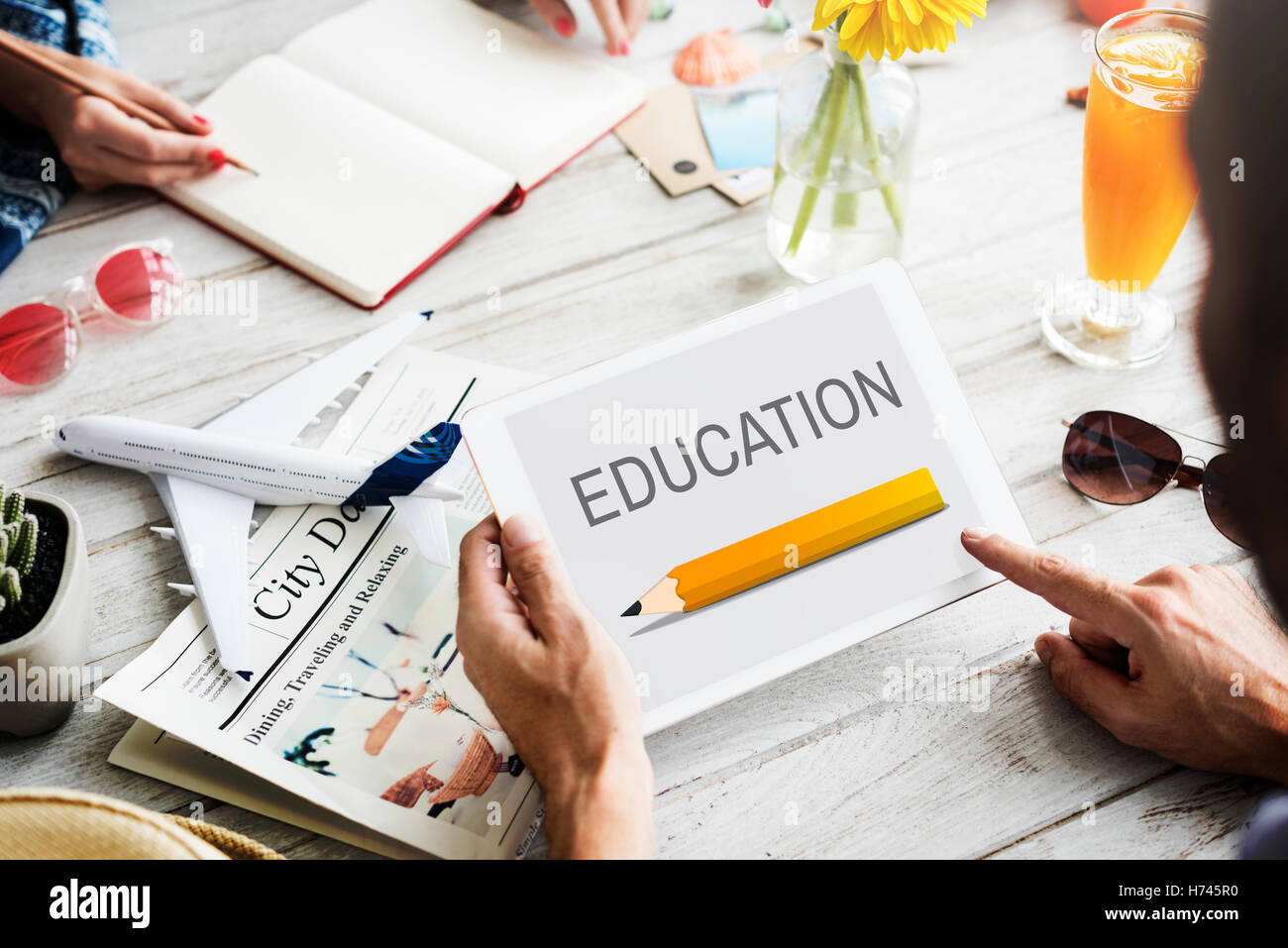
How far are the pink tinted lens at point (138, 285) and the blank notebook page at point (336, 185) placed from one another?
9cm

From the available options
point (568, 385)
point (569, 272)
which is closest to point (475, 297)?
point (569, 272)

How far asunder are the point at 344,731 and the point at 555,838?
7.0 inches

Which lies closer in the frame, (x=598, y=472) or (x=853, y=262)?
(x=598, y=472)

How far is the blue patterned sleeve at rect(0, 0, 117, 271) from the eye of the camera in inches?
39.3

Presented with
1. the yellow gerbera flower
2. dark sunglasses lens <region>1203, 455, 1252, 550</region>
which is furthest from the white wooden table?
the yellow gerbera flower

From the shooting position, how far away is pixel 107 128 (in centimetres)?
98

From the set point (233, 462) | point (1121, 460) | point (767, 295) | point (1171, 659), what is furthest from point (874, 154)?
point (233, 462)

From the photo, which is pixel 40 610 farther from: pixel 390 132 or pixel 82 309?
pixel 390 132

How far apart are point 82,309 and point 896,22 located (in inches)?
31.6

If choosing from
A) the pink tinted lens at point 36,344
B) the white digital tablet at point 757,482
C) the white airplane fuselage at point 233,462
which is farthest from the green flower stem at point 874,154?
the pink tinted lens at point 36,344

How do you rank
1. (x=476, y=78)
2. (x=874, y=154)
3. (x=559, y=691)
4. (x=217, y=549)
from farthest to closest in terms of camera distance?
(x=476, y=78) → (x=874, y=154) → (x=217, y=549) → (x=559, y=691)

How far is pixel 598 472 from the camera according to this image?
2.30 feet

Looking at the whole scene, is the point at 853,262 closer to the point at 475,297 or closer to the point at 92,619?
the point at 475,297

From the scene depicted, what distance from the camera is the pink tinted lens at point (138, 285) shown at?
93 cm
